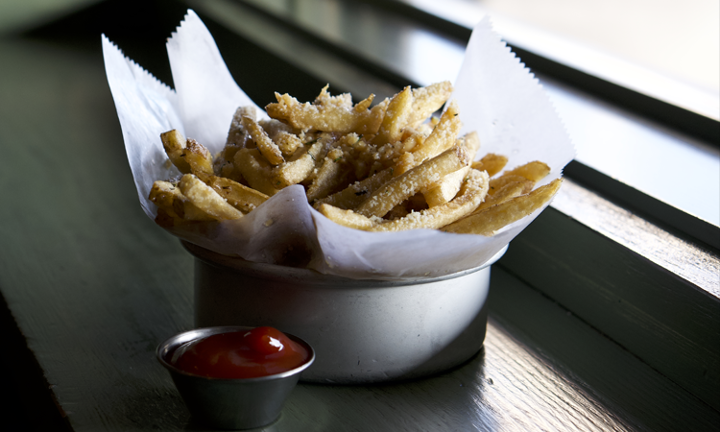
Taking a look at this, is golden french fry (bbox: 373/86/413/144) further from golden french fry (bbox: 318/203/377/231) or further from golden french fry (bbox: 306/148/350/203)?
golden french fry (bbox: 318/203/377/231)

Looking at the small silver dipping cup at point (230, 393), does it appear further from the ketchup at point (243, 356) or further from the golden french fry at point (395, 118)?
the golden french fry at point (395, 118)

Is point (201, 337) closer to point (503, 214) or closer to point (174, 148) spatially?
point (174, 148)

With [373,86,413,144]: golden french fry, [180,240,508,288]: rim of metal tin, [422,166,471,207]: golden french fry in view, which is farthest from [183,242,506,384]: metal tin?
[373,86,413,144]: golden french fry

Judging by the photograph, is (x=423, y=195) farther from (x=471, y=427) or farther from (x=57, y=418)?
(x=57, y=418)

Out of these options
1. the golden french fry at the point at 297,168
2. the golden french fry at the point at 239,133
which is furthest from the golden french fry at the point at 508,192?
the golden french fry at the point at 239,133

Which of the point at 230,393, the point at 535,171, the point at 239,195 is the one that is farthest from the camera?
the point at 535,171

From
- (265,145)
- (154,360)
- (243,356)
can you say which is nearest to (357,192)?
(265,145)
